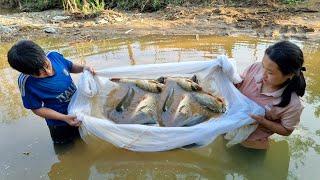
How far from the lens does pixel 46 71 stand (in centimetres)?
325

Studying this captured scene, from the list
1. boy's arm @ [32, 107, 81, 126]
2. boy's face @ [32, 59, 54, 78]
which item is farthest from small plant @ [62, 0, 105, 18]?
boy's arm @ [32, 107, 81, 126]

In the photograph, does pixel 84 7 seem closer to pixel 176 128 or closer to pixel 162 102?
pixel 162 102

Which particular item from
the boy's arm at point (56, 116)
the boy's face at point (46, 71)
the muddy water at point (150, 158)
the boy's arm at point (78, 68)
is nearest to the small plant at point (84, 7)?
the muddy water at point (150, 158)

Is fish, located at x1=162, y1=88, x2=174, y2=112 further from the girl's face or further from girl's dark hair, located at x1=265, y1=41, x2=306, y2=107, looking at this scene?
girl's dark hair, located at x1=265, y1=41, x2=306, y2=107

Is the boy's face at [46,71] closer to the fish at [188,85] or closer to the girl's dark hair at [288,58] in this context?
the fish at [188,85]

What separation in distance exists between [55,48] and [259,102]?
4.96 m

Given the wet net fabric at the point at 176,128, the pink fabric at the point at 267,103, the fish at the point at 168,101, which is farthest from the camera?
the fish at the point at 168,101

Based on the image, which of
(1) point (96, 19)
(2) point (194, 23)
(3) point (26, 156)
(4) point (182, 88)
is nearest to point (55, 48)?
(1) point (96, 19)

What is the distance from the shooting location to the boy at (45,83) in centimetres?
301

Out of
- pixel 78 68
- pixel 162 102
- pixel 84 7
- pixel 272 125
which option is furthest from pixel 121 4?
pixel 272 125

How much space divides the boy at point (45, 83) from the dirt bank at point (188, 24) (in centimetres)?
438

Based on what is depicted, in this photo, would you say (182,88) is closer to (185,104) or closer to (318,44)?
(185,104)

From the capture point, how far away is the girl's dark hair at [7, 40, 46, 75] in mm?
2979

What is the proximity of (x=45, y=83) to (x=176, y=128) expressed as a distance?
1118mm
